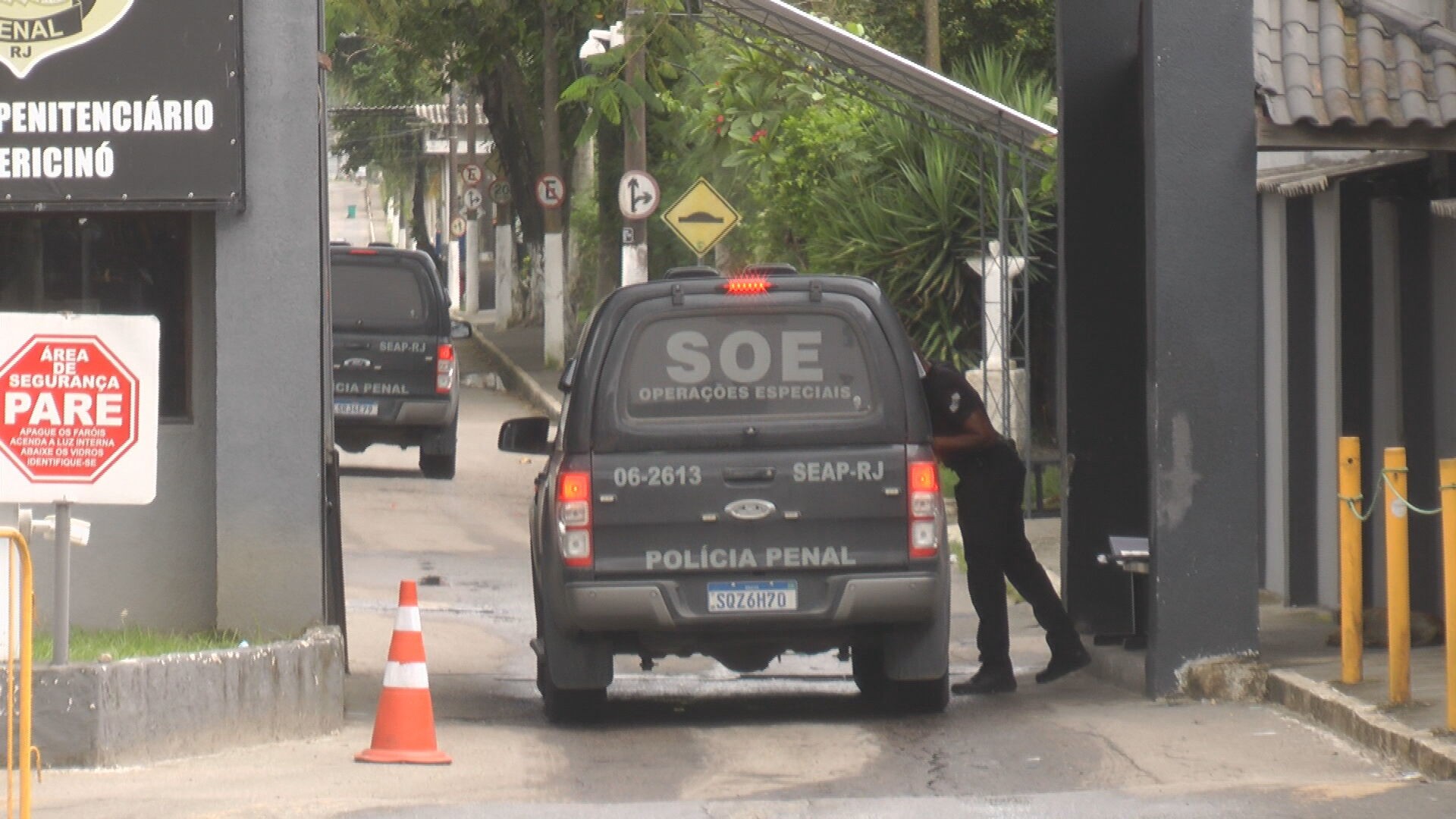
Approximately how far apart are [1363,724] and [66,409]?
4.82m

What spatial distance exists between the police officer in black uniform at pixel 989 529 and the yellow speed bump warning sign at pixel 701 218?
13.5 meters

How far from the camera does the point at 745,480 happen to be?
901 cm

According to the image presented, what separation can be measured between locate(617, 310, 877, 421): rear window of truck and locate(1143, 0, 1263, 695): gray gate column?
4.53 ft

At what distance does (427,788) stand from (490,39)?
26113 millimetres

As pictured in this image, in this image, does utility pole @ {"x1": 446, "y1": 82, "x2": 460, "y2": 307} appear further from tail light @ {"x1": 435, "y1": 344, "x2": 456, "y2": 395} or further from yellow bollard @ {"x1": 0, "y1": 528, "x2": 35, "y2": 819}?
yellow bollard @ {"x1": 0, "y1": 528, "x2": 35, "y2": 819}

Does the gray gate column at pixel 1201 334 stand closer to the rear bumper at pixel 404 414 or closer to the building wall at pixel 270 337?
the building wall at pixel 270 337

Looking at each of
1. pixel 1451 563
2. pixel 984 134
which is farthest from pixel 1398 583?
pixel 984 134

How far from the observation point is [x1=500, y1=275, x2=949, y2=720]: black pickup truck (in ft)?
29.4

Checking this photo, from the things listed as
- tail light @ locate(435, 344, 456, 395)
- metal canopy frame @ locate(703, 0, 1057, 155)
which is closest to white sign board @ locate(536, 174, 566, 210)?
tail light @ locate(435, 344, 456, 395)

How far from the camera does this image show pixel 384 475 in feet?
70.0

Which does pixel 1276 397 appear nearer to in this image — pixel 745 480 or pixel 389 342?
pixel 745 480

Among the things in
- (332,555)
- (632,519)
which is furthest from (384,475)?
(632,519)

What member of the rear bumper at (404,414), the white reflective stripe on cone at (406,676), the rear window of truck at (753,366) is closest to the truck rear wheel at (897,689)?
the rear window of truck at (753,366)

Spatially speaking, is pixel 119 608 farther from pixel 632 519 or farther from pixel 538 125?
pixel 538 125
